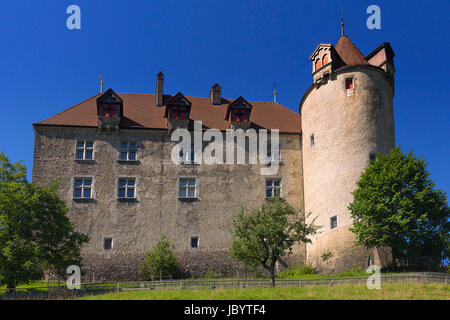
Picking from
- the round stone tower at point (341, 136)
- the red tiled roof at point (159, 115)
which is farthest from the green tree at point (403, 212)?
the red tiled roof at point (159, 115)

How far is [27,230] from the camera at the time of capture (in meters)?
30.4

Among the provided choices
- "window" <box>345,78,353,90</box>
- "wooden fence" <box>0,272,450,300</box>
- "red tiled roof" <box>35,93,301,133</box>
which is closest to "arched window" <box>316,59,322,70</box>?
"window" <box>345,78,353,90</box>

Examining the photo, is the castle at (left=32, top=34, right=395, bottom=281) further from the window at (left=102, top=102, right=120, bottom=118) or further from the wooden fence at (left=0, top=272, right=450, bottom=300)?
the wooden fence at (left=0, top=272, right=450, bottom=300)

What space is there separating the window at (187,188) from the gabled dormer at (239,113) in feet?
17.8

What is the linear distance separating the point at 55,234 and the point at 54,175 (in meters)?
10.4

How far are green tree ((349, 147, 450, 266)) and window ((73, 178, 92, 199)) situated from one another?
1868 cm

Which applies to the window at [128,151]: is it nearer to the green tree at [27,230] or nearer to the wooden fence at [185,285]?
the green tree at [27,230]

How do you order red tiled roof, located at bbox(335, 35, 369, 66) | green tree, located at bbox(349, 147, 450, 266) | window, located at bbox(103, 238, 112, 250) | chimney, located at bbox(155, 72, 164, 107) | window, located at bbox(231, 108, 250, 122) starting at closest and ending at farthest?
green tree, located at bbox(349, 147, 450, 266) → window, located at bbox(103, 238, 112, 250) → red tiled roof, located at bbox(335, 35, 369, 66) → window, located at bbox(231, 108, 250, 122) → chimney, located at bbox(155, 72, 164, 107)

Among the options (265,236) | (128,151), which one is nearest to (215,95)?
(128,151)

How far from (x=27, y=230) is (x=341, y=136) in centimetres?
2097

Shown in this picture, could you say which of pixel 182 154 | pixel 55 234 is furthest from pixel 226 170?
pixel 55 234

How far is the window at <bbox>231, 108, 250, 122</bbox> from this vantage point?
4306 centimetres

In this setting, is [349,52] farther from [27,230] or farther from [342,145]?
[27,230]

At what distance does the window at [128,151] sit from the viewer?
136 feet
